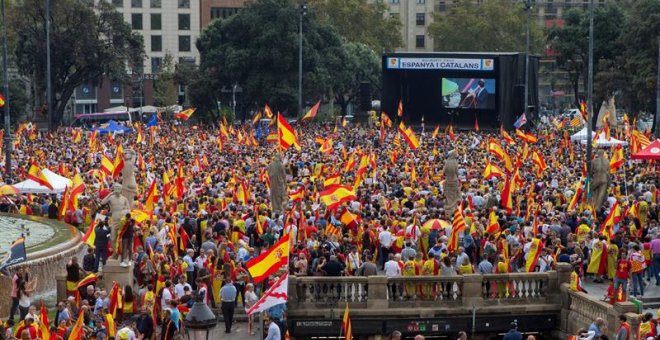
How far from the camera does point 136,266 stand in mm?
27094

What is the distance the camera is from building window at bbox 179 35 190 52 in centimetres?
12900

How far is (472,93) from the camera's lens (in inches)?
3214

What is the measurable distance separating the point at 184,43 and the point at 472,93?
2080 inches

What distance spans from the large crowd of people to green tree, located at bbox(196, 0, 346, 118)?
43.3 metres

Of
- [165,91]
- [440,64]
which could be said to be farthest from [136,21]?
[440,64]

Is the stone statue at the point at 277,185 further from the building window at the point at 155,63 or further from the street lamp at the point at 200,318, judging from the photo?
the building window at the point at 155,63

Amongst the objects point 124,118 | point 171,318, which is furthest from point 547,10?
point 171,318

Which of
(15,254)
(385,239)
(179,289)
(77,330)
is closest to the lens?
(77,330)

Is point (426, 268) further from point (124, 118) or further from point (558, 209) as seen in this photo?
point (124, 118)

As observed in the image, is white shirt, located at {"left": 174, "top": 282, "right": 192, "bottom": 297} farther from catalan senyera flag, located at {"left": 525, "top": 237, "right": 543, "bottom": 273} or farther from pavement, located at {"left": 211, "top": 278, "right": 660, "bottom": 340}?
catalan senyera flag, located at {"left": 525, "top": 237, "right": 543, "bottom": 273}

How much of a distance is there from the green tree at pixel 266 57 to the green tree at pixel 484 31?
46.9 metres

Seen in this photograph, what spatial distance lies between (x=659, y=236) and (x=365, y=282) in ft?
20.6

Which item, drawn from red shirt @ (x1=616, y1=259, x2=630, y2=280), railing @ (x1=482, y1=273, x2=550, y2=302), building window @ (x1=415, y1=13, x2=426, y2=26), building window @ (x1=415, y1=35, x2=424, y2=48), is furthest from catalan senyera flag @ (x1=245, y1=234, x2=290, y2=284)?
building window @ (x1=415, y1=13, x2=426, y2=26)

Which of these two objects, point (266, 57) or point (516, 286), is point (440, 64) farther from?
point (516, 286)
